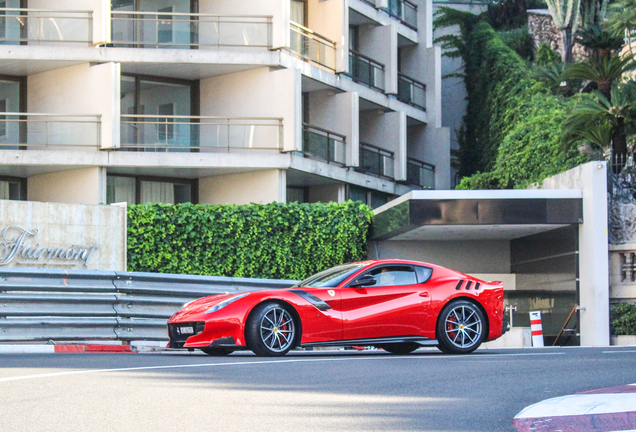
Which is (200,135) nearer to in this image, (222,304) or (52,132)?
(52,132)

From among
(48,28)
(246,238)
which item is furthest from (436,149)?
(48,28)

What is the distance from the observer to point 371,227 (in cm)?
2502

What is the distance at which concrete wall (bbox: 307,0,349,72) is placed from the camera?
30.8 m

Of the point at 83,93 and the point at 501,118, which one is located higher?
the point at 501,118

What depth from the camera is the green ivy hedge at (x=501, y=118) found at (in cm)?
2756

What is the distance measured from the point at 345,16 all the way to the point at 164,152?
26.3 feet

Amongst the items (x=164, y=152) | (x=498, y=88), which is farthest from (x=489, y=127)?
(x=164, y=152)

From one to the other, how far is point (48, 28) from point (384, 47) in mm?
12116

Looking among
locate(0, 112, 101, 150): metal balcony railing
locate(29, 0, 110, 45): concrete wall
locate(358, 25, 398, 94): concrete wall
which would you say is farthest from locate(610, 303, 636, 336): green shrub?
locate(29, 0, 110, 45): concrete wall

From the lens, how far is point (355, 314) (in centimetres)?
1178

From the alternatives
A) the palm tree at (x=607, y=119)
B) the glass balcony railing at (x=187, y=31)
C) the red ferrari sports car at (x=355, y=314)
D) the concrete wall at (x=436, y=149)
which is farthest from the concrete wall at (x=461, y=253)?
the red ferrari sports car at (x=355, y=314)

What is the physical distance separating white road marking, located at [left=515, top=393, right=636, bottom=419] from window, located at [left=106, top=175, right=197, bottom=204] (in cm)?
2284

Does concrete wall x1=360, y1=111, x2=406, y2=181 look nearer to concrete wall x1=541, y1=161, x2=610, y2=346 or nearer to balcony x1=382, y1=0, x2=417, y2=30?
balcony x1=382, y1=0, x2=417, y2=30

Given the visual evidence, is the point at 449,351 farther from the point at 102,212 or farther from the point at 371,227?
the point at 371,227
